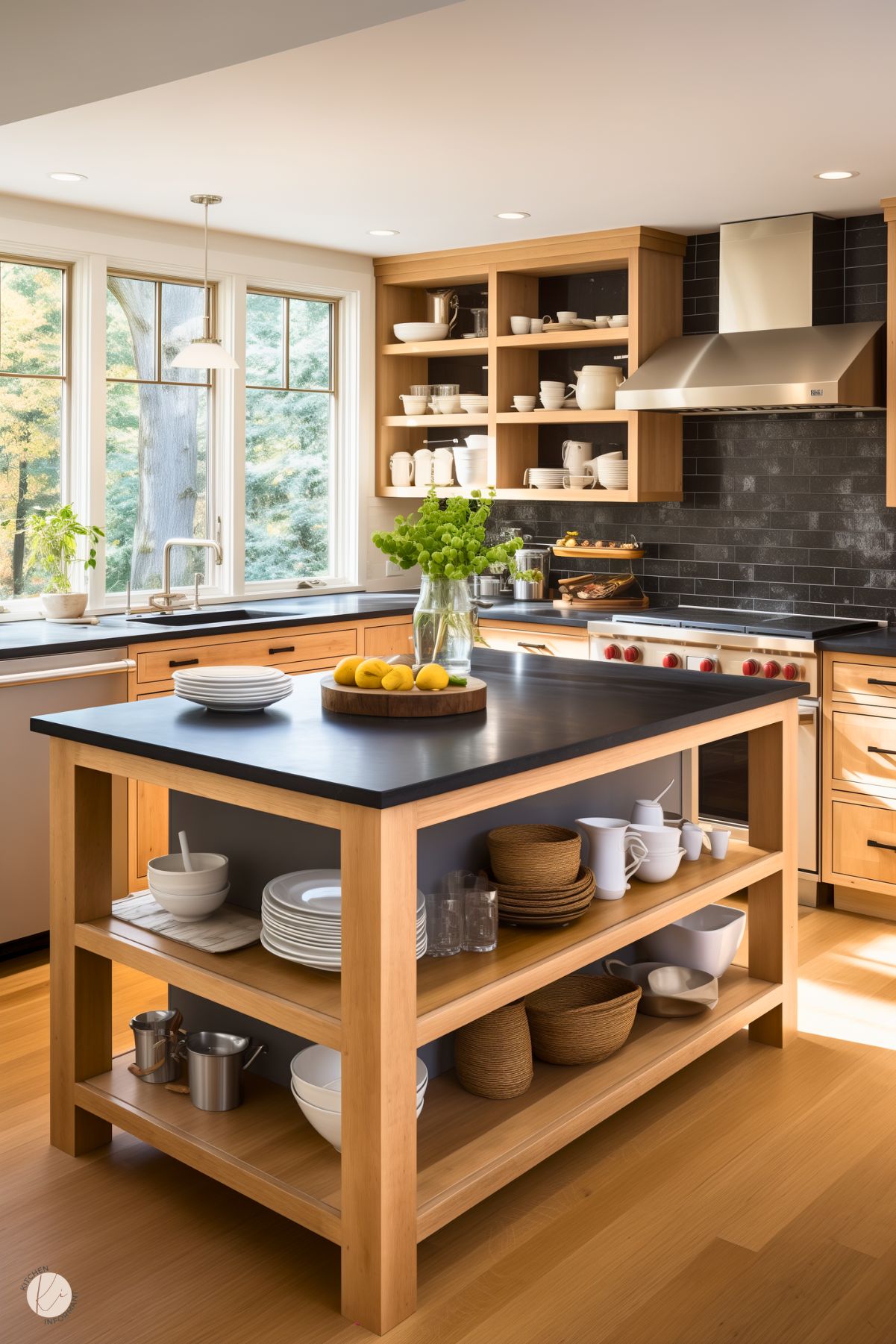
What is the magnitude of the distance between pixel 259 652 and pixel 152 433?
121cm

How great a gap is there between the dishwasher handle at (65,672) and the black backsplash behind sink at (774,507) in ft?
8.42

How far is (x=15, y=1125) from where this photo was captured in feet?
10.2

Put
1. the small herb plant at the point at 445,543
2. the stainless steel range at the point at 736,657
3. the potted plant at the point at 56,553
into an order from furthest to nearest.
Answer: the potted plant at the point at 56,553
the stainless steel range at the point at 736,657
the small herb plant at the point at 445,543

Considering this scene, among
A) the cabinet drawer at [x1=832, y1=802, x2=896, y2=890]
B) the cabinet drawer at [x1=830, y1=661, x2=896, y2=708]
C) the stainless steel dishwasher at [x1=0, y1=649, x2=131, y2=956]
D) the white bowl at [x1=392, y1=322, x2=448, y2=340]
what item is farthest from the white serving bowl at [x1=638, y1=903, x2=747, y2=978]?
the white bowl at [x1=392, y1=322, x2=448, y2=340]

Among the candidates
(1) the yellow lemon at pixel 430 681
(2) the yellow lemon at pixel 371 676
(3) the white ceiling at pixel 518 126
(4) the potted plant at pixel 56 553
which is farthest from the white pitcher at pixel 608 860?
(4) the potted plant at pixel 56 553

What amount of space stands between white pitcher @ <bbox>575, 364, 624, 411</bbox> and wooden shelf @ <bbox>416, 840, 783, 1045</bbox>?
9.02 feet

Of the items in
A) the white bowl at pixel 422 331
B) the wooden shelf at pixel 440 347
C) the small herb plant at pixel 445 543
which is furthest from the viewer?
the white bowl at pixel 422 331

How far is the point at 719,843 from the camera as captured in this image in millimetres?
3494

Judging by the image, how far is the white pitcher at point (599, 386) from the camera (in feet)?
18.7

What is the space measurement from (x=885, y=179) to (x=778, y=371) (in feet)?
2.55

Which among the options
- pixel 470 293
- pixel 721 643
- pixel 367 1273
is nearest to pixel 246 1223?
pixel 367 1273

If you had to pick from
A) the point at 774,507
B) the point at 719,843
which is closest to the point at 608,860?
the point at 719,843

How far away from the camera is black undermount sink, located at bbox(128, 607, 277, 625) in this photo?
5.13m

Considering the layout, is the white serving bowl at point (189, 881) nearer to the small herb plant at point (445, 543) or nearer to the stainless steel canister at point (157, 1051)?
the stainless steel canister at point (157, 1051)
